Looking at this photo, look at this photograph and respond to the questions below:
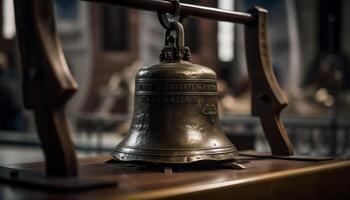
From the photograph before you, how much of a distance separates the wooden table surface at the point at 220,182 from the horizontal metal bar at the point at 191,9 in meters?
0.51

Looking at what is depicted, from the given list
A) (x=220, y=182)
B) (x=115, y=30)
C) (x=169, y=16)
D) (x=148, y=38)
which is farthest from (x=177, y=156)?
(x=115, y=30)

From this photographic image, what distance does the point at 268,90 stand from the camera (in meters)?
2.25

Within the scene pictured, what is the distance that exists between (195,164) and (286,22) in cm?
1018

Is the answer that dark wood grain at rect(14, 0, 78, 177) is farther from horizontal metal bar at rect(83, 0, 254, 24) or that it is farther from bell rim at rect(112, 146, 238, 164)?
bell rim at rect(112, 146, 238, 164)

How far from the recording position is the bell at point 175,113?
1.90 metres

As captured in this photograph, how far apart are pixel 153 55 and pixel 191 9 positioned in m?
10.8

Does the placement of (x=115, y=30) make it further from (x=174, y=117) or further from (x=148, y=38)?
(x=174, y=117)

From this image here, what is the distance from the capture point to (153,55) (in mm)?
12781

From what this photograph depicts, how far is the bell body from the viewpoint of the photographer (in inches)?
74.6

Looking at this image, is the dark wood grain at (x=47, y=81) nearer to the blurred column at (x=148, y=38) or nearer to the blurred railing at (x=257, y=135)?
the blurred railing at (x=257, y=135)

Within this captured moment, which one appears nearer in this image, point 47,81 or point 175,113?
point 47,81

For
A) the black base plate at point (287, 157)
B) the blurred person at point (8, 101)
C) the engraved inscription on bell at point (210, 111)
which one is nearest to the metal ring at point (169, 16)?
the engraved inscription on bell at point (210, 111)

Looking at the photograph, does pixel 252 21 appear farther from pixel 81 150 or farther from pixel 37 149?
pixel 37 149

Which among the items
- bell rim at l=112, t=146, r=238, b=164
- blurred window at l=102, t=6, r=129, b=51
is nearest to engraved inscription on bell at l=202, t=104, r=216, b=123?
bell rim at l=112, t=146, r=238, b=164
